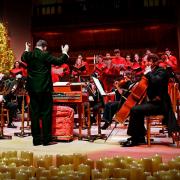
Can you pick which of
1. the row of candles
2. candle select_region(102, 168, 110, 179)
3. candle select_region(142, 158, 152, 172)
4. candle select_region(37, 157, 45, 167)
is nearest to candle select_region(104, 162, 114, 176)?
the row of candles

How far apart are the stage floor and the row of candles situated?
4.60 ft

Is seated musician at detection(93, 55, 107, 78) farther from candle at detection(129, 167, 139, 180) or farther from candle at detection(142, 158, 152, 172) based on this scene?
candle at detection(129, 167, 139, 180)

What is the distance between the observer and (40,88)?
5.78m

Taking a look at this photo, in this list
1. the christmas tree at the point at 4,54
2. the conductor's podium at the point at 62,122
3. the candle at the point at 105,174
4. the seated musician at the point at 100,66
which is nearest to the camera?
the candle at the point at 105,174

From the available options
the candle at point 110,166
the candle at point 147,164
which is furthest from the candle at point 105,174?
the candle at point 147,164

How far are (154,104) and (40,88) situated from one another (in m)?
1.77

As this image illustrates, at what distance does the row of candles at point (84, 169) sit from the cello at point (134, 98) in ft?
8.01

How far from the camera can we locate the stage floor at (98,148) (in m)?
4.73

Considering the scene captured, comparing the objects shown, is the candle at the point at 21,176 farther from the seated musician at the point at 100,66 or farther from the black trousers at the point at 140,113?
the seated musician at the point at 100,66

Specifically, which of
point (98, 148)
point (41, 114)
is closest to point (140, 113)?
point (98, 148)

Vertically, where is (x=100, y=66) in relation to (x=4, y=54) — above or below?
below

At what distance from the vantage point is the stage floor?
15.5 feet

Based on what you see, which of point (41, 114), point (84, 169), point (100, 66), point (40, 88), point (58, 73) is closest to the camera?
point (84, 169)

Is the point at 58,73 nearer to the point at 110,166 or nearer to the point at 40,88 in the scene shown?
the point at 40,88
